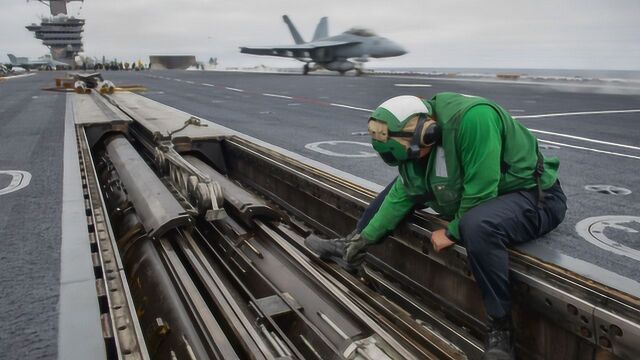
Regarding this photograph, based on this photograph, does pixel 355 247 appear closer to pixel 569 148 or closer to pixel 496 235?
pixel 496 235

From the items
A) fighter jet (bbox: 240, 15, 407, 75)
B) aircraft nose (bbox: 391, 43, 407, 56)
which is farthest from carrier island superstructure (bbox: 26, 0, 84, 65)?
aircraft nose (bbox: 391, 43, 407, 56)

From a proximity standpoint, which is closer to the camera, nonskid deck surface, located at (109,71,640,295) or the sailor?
the sailor

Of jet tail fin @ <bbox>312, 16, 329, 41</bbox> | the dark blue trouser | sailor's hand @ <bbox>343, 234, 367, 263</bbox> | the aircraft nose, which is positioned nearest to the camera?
the dark blue trouser

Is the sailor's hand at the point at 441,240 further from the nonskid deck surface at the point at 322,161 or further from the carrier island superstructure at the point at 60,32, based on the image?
the carrier island superstructure at the point at 60,32

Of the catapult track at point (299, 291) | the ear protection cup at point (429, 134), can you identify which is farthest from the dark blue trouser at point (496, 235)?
the ear protection cup at point (429, 134)

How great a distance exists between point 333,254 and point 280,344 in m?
1.27

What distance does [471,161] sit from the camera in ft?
9.60

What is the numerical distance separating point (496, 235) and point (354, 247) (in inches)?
49.3

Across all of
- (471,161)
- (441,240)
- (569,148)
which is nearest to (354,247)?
(441,240)

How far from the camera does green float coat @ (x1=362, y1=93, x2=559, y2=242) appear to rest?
115 inches

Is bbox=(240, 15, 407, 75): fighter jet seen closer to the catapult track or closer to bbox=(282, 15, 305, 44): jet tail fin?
bbox=(282, 15, 305, 44): jet tail fin

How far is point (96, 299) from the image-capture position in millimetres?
2891

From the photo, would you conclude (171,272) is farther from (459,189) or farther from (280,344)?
(459,189)

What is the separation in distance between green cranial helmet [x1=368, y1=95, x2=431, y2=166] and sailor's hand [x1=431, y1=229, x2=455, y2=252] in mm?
621
